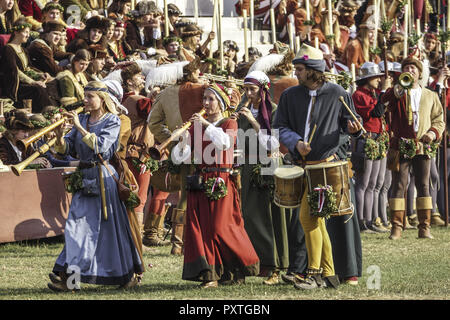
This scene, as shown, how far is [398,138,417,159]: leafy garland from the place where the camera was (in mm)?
13172

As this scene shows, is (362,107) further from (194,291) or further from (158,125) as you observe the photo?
(194,291)

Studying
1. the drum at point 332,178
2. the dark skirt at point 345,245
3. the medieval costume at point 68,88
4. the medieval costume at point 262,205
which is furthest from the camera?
the medieval costume at point 68,88

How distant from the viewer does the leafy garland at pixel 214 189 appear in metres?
9.41

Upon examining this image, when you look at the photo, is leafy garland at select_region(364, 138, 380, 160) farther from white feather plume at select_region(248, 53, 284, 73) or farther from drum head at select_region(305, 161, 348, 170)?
drum head at select_region(305, 161, 348, 170)

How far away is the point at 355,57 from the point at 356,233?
9.04m

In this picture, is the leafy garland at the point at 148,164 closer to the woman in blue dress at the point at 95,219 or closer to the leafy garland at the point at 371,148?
the woman in blue dress at the point at 95,219

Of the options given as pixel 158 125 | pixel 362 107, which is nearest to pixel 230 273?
pixel 158 125

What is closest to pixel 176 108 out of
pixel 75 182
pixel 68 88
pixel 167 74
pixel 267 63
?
pixel 167 74

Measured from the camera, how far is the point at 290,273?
9.59m

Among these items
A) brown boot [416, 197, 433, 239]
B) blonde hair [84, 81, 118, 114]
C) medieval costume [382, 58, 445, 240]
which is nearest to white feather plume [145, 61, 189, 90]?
blonde hair [84, 81, 118, 114]

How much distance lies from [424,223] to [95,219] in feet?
18.2

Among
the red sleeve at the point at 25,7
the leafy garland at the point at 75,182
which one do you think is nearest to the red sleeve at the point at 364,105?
the red sleeve at the point at 25,7

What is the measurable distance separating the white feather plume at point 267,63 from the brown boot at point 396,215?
2568 millimetres

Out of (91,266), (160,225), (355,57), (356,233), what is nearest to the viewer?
(91,266)
